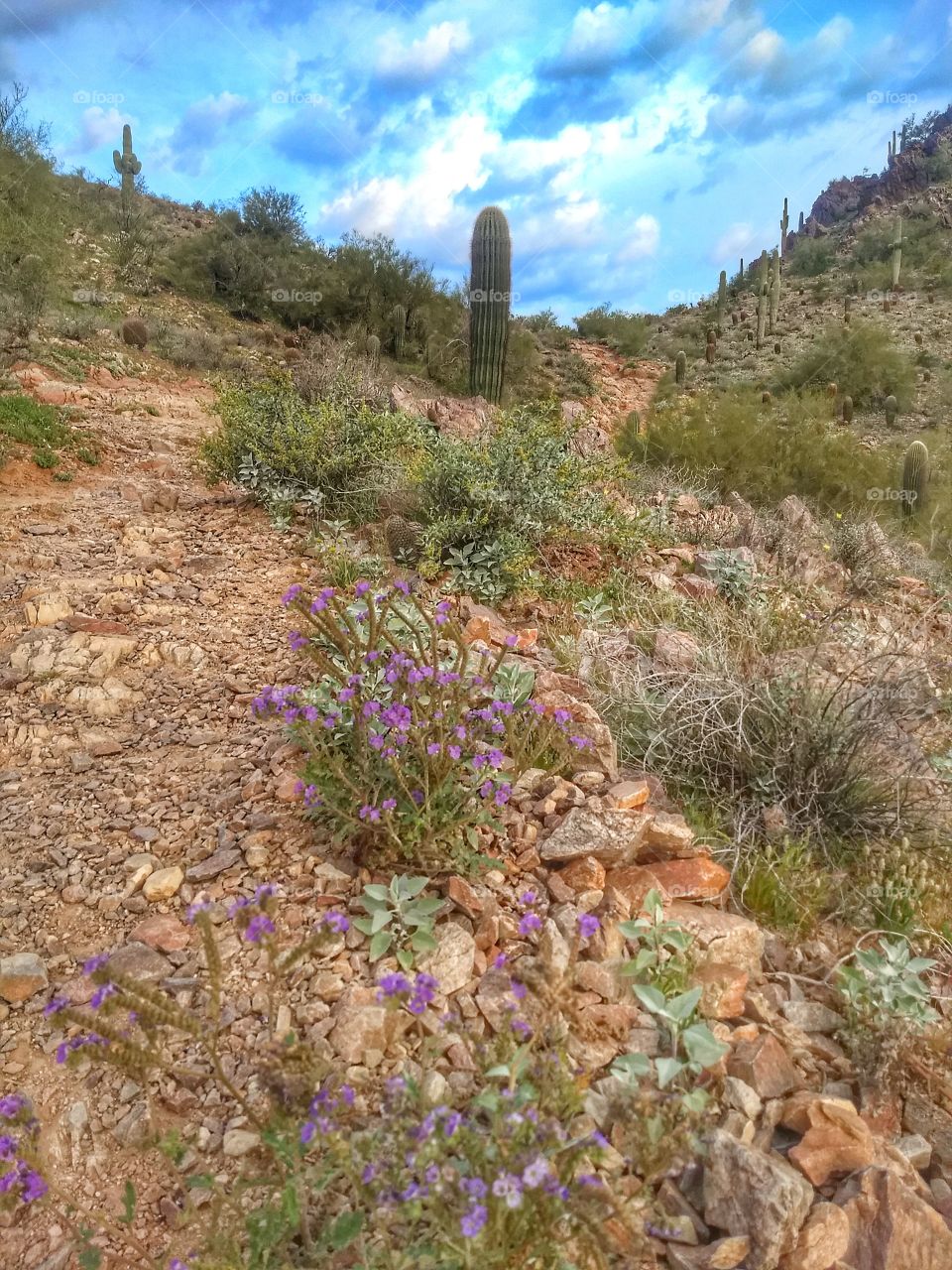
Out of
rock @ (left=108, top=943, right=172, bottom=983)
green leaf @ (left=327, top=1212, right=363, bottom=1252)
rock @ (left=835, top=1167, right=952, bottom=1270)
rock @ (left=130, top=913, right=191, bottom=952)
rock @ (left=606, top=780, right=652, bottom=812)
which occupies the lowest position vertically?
rock @ (left=835, top=1167, right=952, bottom=1270)

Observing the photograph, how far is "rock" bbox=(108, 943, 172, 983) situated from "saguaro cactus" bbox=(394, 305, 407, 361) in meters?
16.3

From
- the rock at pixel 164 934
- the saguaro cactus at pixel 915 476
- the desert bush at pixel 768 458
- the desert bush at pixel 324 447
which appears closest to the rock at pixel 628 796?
the rock at pixel 164 934

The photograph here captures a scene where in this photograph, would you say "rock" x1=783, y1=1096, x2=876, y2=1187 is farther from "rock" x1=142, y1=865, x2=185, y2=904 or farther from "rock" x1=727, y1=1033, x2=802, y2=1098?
"rock" x1=142, y1=865, x2=185, y2=904

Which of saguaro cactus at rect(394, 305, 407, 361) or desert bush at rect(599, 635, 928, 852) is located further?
saguaro cactus at rect(394, 305, 407, 361)

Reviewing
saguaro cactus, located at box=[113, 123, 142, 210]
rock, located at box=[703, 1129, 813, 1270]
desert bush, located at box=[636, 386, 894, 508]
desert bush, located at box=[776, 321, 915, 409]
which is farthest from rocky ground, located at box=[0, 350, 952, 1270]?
saguaro cactus, located at box=[113, 123, 142, 210]

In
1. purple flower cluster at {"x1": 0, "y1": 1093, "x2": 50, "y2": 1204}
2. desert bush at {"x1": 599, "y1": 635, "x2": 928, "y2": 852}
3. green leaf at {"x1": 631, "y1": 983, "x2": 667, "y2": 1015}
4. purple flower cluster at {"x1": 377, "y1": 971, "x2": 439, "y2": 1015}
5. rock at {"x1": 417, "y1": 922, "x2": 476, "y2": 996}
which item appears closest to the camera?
purple flower cluster at {"x1": 0, "y1": 1093, "x2": 50, "y2": 1204}

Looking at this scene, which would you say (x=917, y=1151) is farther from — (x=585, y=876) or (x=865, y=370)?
(x=865, y=370)

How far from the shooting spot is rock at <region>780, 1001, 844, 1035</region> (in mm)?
1956

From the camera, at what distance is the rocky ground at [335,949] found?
151cm

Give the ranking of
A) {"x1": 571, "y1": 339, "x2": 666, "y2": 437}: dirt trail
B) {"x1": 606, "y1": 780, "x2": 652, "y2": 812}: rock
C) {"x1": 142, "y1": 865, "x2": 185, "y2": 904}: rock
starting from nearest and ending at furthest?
{"x1": 142, "y1": 865, "x2": 185, "y2": 904}: rock, {"x1": 606, "y1": 780, "x2": 652, "y2": 812}: rock, {"x1": 571, "y1": 339, "x2": 666, "y2": 437}: dirt trail

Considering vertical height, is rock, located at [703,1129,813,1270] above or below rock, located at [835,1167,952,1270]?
above

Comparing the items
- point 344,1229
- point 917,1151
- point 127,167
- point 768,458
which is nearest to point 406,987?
point 344,1229

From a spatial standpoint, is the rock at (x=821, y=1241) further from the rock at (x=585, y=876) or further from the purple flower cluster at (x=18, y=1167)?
the purple flower cluster at (x=18, y=1167)

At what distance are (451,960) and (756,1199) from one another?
2.49 ft
